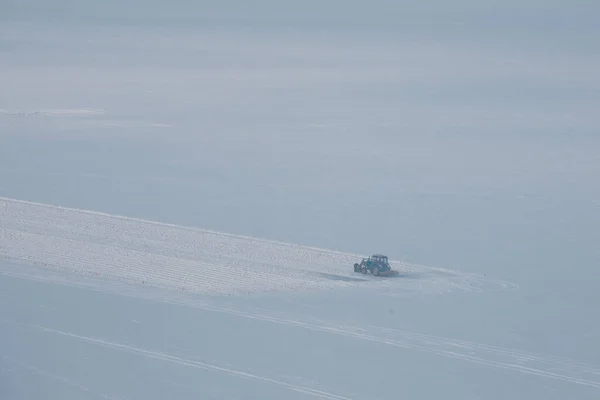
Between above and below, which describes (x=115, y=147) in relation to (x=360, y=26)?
below

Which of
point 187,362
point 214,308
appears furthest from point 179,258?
point 187,362

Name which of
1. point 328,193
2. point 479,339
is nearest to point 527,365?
point 479,339

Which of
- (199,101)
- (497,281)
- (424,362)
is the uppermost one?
(199,101)

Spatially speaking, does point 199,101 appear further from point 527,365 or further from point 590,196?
point 527,365

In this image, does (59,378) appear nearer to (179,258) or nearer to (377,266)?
(179,258)

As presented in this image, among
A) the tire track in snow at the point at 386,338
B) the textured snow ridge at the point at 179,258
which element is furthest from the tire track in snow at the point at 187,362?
the textured snow ridge at the point at 179,258

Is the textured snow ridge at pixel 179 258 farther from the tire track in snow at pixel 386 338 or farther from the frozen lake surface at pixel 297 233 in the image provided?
the tire track in snow at pixel 386 338
